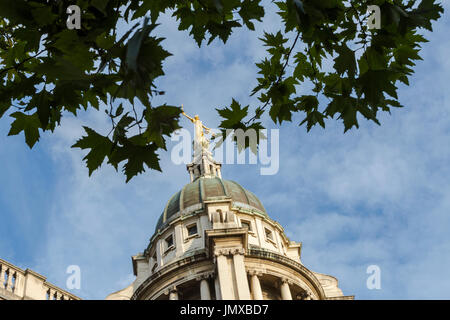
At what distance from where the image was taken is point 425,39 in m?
5.65

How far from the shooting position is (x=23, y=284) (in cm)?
1752

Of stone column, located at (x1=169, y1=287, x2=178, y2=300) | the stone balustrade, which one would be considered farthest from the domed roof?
the stone balustrade

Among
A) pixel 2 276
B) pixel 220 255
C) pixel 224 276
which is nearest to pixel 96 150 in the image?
pixel 2 276

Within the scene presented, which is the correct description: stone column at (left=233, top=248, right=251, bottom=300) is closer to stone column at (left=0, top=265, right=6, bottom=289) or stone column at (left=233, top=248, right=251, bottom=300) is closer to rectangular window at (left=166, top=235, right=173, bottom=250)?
rectangular window at (left=166, top=235, right=173, bottom=250)

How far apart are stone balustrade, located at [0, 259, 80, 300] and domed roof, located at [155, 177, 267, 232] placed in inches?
811

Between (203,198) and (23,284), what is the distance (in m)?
23.3

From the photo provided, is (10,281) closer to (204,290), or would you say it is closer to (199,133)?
(204,290)

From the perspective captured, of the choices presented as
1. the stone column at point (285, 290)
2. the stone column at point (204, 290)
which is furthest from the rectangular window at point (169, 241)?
the stone column at point (285, 290)

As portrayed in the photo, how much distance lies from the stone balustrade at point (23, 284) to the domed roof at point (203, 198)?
20.6 m

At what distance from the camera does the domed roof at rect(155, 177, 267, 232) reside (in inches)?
1576

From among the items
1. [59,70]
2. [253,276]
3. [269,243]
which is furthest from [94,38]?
[269,243]

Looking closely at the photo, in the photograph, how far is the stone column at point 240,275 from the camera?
29812 millimetres

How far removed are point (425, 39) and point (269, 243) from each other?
34.2 m
